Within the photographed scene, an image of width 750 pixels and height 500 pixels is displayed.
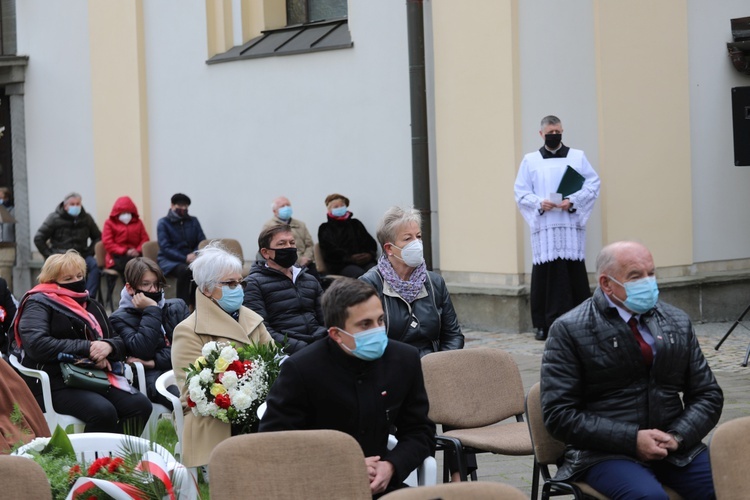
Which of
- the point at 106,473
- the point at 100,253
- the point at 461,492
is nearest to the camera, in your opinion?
the point at 461,492

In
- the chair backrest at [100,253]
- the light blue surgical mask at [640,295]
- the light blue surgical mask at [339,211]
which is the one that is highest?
the light blue surgical mask at [339,211]

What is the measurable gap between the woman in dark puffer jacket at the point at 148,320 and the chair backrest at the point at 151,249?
338 inches

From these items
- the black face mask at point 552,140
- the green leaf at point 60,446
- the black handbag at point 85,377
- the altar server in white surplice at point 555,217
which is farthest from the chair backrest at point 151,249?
the green leaf at point 60,446

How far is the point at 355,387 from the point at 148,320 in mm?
3501

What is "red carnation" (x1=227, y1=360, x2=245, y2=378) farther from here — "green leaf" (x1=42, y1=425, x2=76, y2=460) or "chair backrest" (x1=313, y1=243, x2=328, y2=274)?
"chair backrest" (x1=313, y1=243, x2=328, y2=274)

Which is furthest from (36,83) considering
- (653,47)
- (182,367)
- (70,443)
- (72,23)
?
(70,443)

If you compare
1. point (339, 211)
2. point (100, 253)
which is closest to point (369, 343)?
point (339, 211)

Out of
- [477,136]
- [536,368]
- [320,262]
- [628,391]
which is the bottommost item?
[536,368]

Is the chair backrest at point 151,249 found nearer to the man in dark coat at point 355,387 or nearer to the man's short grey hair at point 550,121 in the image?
the man's short grey hair at point 550,121

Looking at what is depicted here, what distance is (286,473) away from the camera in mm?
4598

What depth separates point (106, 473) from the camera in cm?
519

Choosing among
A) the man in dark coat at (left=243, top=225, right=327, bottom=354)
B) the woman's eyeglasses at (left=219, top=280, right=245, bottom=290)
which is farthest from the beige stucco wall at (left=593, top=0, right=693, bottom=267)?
the woman's eyeglasses at (left=219, top=280, right=245, bottom=290)

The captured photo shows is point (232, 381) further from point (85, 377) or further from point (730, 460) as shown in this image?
point (730, 460)

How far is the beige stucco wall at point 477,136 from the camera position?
43.6 ft
